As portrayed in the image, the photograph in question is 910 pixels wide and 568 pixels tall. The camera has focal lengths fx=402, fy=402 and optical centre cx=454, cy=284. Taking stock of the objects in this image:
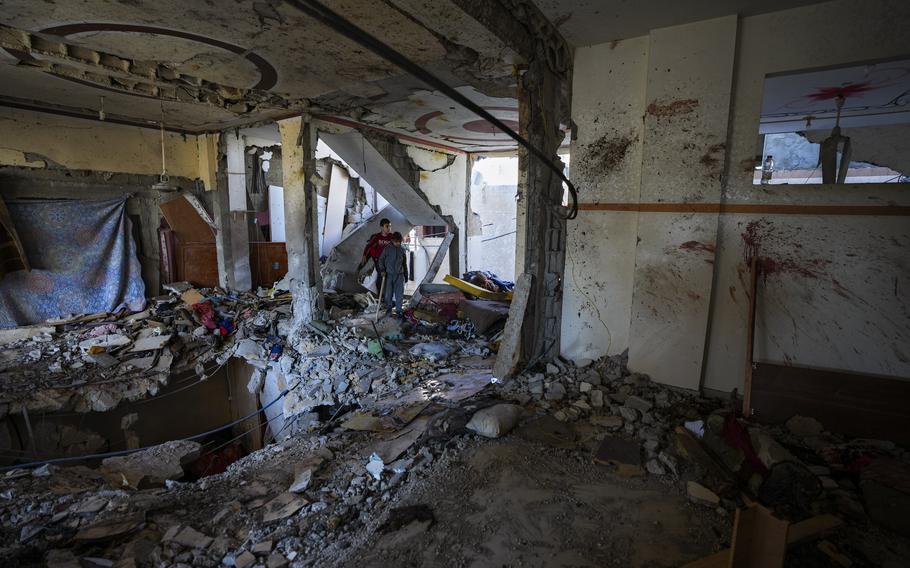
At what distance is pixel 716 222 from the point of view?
361cm

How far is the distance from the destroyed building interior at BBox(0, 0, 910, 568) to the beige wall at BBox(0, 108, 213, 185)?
4 centimetres

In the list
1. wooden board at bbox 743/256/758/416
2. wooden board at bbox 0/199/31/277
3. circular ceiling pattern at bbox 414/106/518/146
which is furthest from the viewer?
circular ceiling pattern at bbox 414/106/518/146

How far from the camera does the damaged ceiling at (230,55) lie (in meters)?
3.25

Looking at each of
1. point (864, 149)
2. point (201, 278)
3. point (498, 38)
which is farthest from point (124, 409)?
point (864, 149)

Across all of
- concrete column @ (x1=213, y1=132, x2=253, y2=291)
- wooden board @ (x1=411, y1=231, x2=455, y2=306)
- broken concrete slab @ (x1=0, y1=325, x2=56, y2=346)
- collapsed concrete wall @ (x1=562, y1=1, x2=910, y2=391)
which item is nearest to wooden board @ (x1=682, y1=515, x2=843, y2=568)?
collapsed concrete wall @ (x1=562, y1=1, x2=910, y2=391)

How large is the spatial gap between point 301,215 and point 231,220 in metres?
3.24

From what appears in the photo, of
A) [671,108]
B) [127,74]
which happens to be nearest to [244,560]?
[671,108]

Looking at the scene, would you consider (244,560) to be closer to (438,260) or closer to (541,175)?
(541,175)

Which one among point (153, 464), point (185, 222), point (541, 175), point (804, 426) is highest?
point (541, 175)

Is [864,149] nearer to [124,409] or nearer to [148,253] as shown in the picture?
[124,409]

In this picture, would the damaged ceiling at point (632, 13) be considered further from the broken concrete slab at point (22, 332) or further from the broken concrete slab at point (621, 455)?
the broken concrete slab at point (22, 332)

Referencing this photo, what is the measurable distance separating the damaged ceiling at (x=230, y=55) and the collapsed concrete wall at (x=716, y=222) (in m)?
1.39

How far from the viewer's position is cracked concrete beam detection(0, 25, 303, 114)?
3865mm

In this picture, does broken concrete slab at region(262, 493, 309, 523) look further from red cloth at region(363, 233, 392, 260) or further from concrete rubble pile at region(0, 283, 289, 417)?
A: red cloth at region(363, 233, 392, 260)
